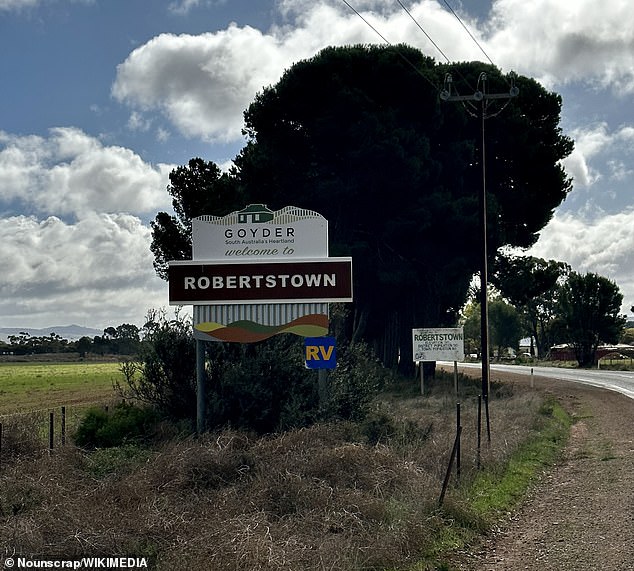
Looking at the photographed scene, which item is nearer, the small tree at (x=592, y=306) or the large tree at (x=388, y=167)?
the large tree at (x=388, y=167)

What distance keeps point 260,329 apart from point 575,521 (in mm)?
7911

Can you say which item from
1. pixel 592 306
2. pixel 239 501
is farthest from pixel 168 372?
pixel 592 306

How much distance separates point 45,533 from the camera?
7734 mm

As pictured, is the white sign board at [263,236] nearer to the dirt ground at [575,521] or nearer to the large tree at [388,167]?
the dirt ground at [575,521]

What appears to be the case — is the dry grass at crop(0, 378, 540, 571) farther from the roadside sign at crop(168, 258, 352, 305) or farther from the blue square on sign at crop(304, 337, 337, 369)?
the roadside sign at crop(168, 258, 352, 305)

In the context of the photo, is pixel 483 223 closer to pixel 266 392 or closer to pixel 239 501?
pixel 266 392

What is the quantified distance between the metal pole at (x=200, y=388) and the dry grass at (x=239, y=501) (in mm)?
1640

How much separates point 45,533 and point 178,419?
824 cm

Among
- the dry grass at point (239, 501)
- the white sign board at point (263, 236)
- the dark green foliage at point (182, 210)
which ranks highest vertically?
the dark green foliage at point (182, 210)

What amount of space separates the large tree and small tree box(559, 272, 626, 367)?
28137mm

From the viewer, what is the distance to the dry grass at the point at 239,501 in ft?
24.2

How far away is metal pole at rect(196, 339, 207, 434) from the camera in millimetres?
14891

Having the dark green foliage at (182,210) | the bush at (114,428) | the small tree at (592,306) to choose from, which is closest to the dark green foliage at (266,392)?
the bush at (114,428)

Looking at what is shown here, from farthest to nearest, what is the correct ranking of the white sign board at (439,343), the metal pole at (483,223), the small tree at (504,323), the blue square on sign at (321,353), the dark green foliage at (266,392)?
the small tree at (504,323) < the white sign board at (439,343) < the metal pole at (483,223) < the blue square on sign at (321,353) < the dark green foliage at (266,392)
